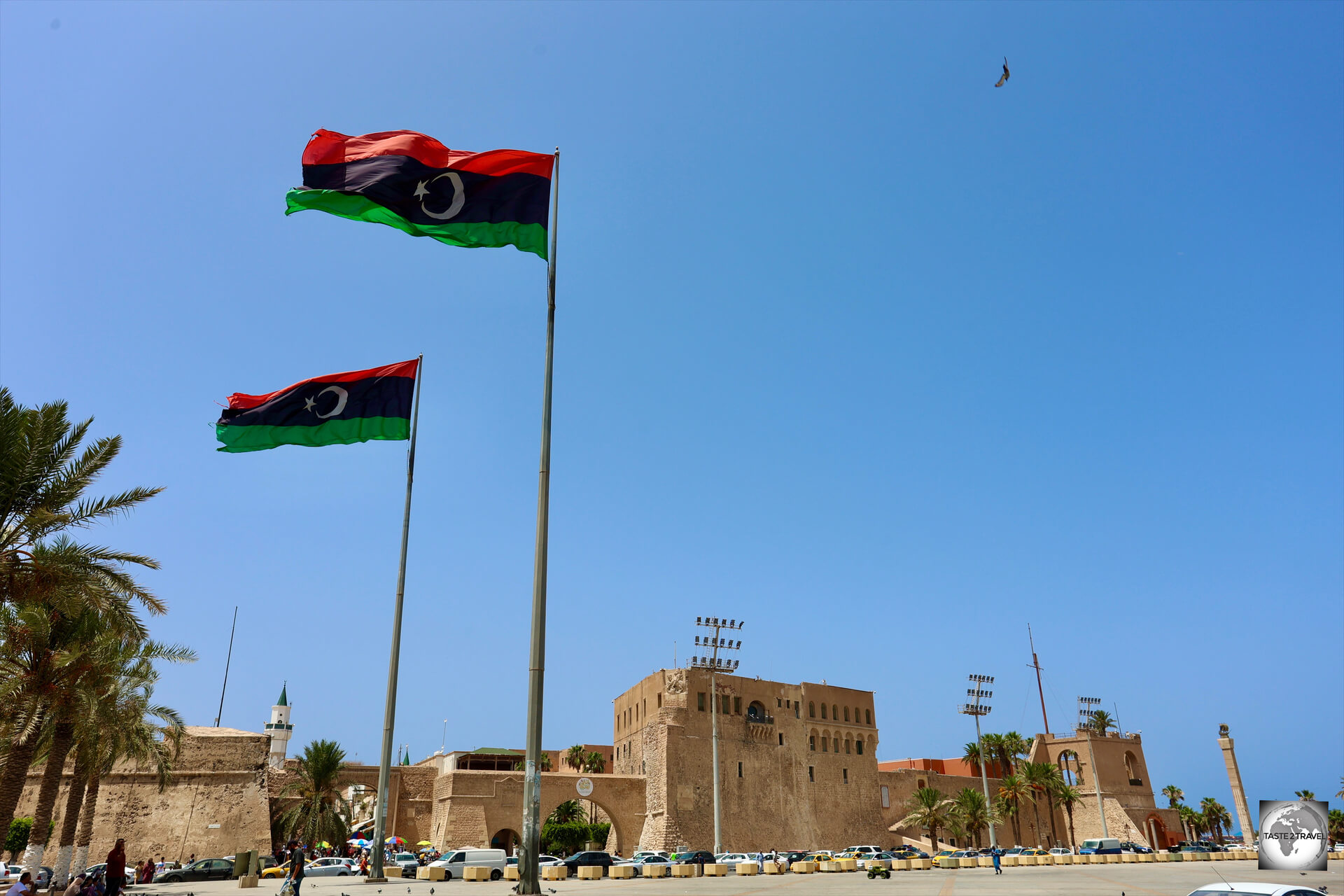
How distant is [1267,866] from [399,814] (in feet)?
140

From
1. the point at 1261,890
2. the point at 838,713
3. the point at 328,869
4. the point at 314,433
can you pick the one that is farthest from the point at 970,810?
the point at 314,433

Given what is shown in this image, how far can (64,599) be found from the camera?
17.0 metres

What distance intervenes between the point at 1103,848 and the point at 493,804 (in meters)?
37.3

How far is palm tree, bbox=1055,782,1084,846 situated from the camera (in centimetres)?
6775

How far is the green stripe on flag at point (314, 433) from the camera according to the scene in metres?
19.6

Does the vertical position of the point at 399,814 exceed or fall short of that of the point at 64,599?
it falls short

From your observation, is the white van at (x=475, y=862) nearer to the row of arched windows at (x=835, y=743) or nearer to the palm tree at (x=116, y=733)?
the palm tree at (x=116, y=733)

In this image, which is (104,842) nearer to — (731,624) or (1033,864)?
(731,624)

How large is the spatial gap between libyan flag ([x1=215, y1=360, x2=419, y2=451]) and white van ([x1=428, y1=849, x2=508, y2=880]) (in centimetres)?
2020

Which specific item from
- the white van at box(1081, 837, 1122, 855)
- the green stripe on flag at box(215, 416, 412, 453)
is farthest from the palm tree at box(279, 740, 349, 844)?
the white van at box(1081, 837, 1122, 855)

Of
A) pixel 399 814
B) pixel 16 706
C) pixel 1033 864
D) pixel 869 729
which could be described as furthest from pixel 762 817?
pixel 16 706

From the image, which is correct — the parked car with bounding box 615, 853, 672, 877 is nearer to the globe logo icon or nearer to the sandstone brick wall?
the sandstone brick wall

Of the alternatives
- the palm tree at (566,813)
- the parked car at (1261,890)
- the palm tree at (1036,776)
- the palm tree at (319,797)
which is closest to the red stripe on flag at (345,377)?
the parked car at (1261,890)

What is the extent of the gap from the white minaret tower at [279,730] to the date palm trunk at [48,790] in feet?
94.5
